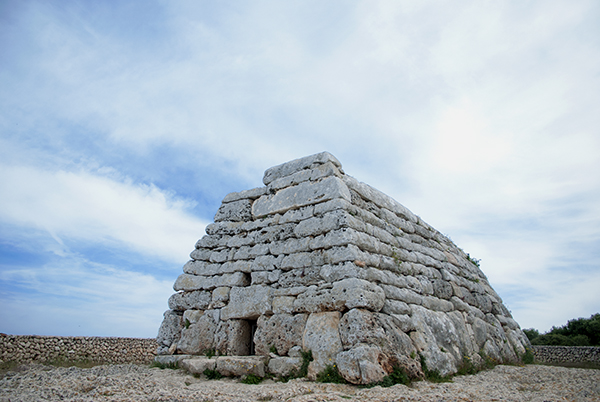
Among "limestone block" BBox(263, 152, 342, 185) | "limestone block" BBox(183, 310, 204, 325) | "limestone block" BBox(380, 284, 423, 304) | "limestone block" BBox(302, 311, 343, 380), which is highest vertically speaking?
"limestone block" BBox(263, 152, 342, 185)

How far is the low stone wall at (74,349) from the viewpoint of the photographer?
9.38m

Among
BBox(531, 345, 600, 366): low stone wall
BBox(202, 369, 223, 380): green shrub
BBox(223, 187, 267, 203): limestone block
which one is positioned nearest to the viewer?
BBox(202, 369, 223, 380): green shrub

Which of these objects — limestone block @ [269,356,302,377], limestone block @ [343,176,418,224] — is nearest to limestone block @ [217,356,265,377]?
limestone block @ [269,356,302,377]

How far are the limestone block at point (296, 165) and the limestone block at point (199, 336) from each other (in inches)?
103

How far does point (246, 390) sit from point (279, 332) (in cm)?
100

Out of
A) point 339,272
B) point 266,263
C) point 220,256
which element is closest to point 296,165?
point 266,263

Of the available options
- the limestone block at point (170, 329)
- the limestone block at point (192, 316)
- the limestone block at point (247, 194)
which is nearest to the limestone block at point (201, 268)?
the limestone block at point (192, 316)

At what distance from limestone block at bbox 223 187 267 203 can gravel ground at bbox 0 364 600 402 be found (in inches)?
126

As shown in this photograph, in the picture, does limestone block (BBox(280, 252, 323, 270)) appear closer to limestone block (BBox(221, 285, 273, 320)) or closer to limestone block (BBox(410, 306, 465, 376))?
limestone block (BBox(221, 285, 273, 320))

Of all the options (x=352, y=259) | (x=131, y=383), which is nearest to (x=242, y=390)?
(x=131, y=383)

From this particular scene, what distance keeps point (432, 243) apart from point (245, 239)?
4163mm

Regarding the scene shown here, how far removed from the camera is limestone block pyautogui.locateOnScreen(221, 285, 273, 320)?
5875 millimetres

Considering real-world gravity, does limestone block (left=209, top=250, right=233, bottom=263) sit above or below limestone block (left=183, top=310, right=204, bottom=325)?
above

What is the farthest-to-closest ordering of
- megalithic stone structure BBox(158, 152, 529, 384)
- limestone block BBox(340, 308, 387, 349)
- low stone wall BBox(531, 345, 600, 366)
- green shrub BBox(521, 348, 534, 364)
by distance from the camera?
low stone wall BBox(531, 345, 600, 366) → green shrub BBox(521, 348, 534, 364) → megalithic stone structure BBox(158, 152, 529, 384) → limestone block BBox(340, 308, 387, 349)
